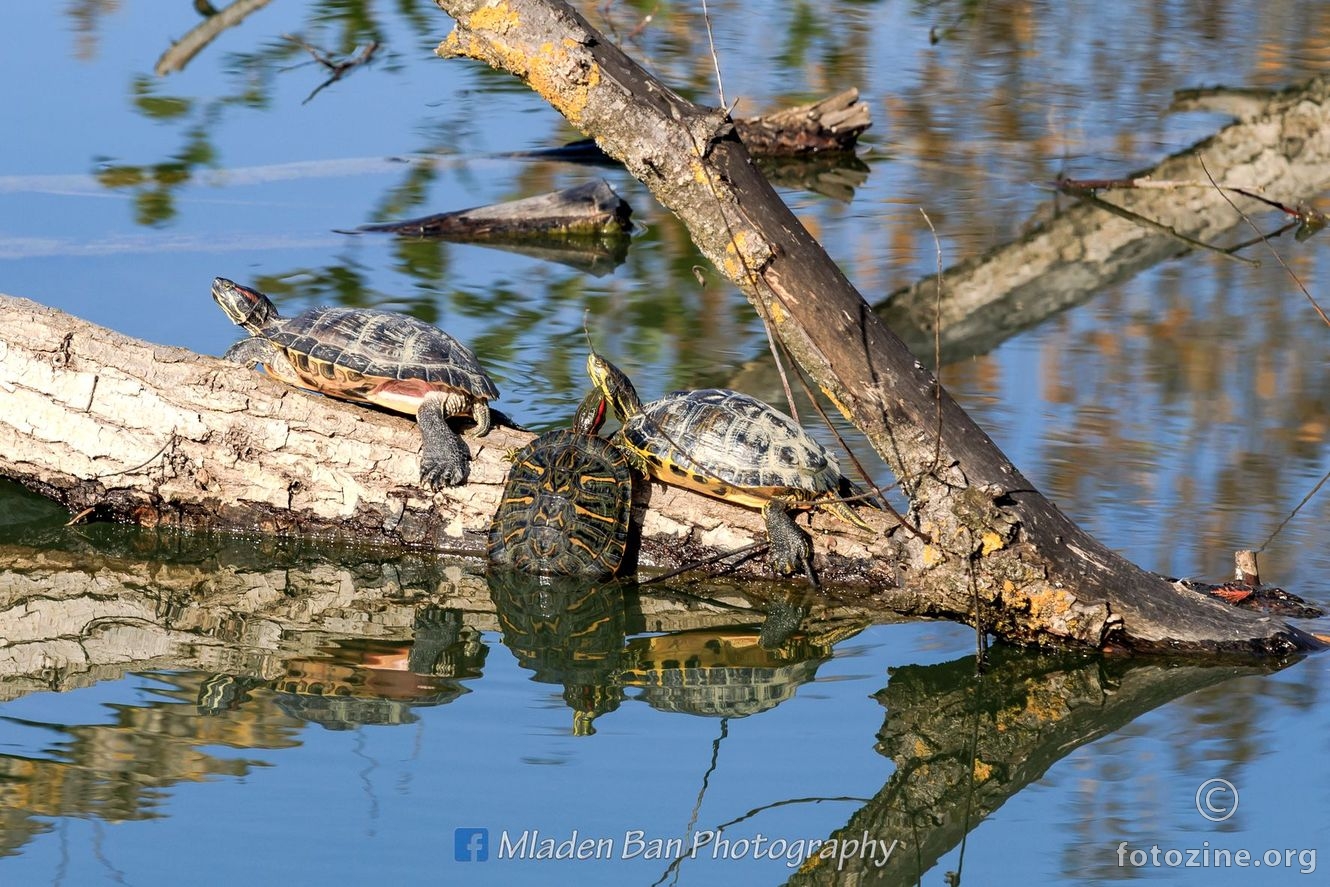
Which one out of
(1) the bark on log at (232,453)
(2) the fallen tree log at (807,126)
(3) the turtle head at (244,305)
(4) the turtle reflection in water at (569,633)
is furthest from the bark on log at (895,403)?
(2) the fallen tree log at (807,126)

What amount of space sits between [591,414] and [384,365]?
73 centimetres

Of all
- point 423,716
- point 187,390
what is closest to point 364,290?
point 187,390

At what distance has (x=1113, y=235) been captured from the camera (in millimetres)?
8328

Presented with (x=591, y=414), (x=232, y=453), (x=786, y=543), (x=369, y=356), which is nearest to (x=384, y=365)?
(x=369, y=356)

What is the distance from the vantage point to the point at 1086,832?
3.47 metres

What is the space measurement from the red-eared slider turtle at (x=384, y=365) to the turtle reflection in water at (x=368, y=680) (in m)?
0.68

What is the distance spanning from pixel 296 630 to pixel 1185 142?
24.3 feet

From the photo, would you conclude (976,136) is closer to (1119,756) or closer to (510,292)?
(510,292)

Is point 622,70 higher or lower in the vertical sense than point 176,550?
higher

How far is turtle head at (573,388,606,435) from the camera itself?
5094mm

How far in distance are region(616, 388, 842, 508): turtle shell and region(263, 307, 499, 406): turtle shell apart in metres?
0.60

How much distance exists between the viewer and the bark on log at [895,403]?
417 centimetres

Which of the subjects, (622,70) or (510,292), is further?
(510,292)

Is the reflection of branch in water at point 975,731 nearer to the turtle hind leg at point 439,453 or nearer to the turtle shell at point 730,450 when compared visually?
the turtle shell at point 730,450
